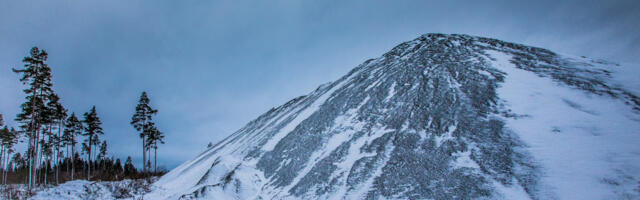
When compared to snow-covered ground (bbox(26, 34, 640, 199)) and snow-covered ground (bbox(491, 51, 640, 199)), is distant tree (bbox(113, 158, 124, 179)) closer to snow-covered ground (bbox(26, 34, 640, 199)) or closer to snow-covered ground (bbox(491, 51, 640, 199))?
snow-covered ground (bbox(26, 34, 640, 199))

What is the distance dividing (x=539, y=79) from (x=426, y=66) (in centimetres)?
532

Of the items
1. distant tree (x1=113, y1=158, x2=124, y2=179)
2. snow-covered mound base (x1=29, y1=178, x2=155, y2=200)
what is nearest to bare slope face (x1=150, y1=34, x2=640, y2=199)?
snow-covered mound base (x1=29, y1=178, x2=155, y2=200)

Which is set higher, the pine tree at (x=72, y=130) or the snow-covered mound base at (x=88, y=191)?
the pine tree at (x=72, y=130)

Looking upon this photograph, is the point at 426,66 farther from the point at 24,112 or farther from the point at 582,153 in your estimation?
the point at 24,112

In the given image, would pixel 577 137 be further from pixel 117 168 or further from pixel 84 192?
pixel 117 168

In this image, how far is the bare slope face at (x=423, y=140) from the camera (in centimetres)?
→ 766

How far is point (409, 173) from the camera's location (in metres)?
8.55

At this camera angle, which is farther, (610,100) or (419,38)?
(419,38)

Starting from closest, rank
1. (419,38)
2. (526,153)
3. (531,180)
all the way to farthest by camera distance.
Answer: (531,180) → (526,153) → (419,38)

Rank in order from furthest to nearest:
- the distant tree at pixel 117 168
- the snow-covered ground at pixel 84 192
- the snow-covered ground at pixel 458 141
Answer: the distant tree at pixel 117 168, the snow-covered ground at pixel 84 192, the snow-covered ground at pixel 458 141

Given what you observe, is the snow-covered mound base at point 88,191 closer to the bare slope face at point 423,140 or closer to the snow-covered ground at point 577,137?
the bare slope face at point 423,140

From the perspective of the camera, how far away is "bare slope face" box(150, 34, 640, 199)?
7.66 meters

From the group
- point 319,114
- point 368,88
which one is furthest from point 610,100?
point 319,114

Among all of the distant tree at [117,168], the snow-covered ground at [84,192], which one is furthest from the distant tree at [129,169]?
the snow-covered ground at [84,192]
